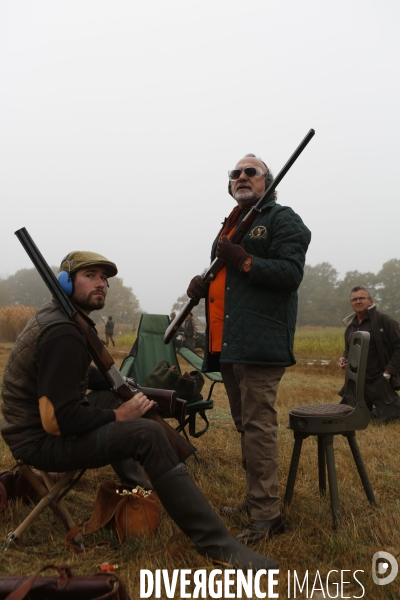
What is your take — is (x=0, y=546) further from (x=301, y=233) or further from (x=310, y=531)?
(x=301, y=233)

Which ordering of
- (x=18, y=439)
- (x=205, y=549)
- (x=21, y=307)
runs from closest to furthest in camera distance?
(x=205, y=549), (x=18, y=439), (x=21, y=307)

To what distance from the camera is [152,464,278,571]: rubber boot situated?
275cm

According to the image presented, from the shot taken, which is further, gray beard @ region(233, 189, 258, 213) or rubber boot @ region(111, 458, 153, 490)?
rubber boot @ region(111, 458, 153, 490)

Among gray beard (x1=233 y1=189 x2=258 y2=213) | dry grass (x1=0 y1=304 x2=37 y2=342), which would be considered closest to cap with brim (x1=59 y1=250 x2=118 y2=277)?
gray beard (x1=233 y1=189 x2=258 y2=213)

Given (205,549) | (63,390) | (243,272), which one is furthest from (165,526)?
(243,272)

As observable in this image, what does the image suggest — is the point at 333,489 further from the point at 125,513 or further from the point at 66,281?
the point at 66,281

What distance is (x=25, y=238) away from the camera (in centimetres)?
324

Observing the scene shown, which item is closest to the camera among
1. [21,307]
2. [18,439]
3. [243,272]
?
[18,439]

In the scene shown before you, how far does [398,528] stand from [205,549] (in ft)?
4.44

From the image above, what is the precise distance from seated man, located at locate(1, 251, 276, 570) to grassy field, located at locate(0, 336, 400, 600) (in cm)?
20

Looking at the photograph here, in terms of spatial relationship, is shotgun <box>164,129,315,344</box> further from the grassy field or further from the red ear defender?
the grassy field

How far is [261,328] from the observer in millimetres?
3430

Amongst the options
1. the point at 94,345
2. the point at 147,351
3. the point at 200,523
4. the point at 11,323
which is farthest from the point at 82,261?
the point at 11,323

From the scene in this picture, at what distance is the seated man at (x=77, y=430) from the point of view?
111 inches
